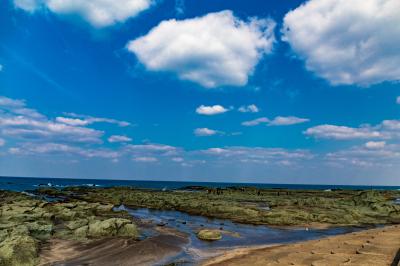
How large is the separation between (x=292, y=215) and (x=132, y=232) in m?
21.5

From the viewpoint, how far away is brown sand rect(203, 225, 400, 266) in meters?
17.4

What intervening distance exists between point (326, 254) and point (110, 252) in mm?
12704

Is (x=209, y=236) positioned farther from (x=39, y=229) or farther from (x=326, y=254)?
(x=39, y=229)

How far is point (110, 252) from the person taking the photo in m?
21.0

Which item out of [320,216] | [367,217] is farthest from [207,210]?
[367,217]

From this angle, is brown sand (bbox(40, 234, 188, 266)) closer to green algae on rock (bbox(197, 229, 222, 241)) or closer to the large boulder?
the large boulder

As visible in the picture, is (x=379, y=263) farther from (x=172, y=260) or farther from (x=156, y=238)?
(x=156, y=238)

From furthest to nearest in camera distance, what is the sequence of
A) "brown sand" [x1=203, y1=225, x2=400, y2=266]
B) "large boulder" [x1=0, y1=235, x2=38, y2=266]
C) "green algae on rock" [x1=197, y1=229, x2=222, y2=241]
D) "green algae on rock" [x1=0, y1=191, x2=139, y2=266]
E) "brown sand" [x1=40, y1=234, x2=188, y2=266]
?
"green algae on rock" [x1=197, y1=229, x2=222, y2=241] → "brown sand" [x1=40, y1=234, x2=188, y2=266] → "green algae on rock" [x1=0, y1=191, x2=139, y2=266] → "large boulder" [x1=0, y1=235, x2=38, y2=266] → "brown sand" [x1=203, y1=225, x2=400, y2=266]

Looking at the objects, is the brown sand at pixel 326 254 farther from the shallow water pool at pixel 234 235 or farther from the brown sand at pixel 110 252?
the brown sand at pixel 110 252

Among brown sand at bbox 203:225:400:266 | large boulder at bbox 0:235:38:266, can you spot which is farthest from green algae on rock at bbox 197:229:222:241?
large boulder at bbox 0:235:38:266

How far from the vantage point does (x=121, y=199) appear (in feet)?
219

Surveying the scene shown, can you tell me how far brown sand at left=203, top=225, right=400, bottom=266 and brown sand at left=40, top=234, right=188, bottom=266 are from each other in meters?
3.76

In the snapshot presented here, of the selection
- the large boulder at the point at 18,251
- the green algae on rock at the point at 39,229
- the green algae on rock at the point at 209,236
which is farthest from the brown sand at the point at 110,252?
the green algae on rock at the point at 209,236

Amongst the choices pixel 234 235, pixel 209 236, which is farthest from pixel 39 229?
pixel 234 235
